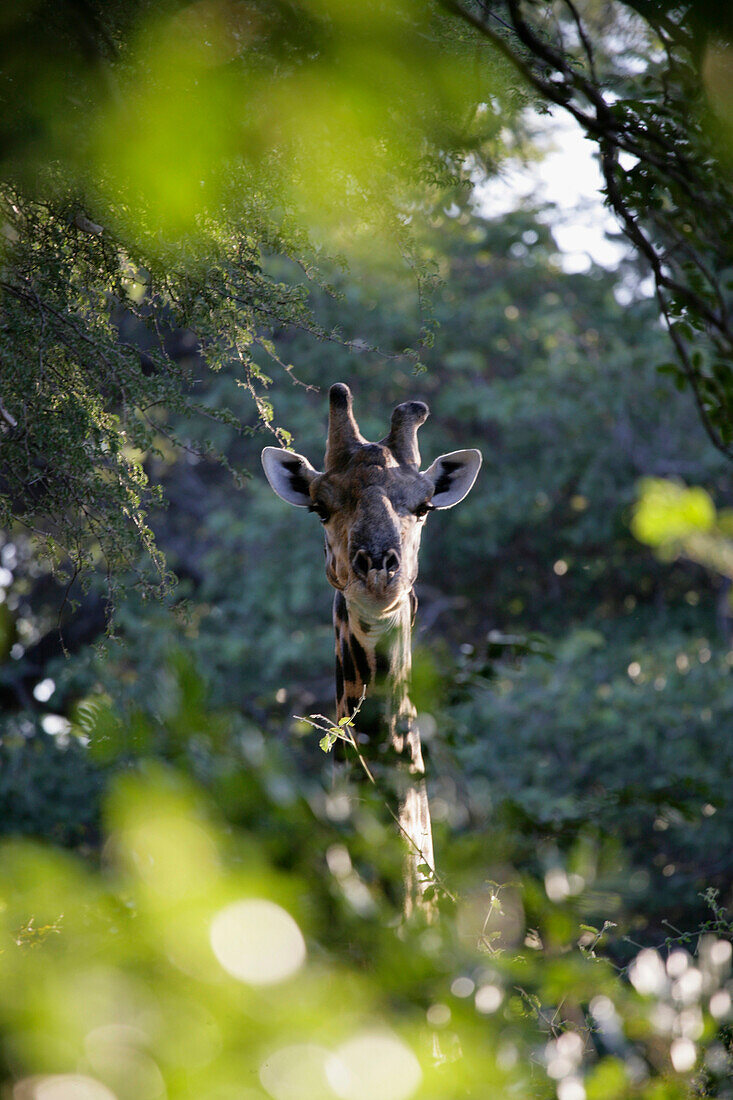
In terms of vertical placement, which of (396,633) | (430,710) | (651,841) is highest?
(430,710)

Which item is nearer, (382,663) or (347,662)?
(382,663)

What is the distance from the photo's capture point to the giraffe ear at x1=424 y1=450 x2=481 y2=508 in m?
4.50

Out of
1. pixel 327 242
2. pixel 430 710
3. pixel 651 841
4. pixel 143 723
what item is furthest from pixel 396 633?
pixel 651 841

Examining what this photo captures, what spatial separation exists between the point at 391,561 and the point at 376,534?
0.14 metres

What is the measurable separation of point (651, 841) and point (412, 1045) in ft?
32.9

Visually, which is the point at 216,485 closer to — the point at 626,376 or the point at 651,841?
the point at 626,376

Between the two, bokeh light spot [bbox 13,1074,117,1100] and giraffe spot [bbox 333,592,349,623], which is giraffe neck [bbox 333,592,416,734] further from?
bokeh light spot [bbox 13,1074,117,1100]

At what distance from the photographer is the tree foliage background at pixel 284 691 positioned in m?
0.83

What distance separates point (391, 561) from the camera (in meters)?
3.69

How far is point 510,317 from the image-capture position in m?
12.6

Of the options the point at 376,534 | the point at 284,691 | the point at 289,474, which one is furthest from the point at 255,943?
the point at 284,691

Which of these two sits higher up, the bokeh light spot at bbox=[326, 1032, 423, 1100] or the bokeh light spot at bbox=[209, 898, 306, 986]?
the bokeh light spot at bbox=[326, 1032, 423, 1100]

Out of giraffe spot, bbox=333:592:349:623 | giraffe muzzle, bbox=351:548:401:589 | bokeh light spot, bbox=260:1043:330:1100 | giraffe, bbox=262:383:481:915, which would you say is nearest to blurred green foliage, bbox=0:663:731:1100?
bokeh light spot, bbox=260:1043:330:1100

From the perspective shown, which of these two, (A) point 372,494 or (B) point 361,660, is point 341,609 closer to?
(B) point 361,660
